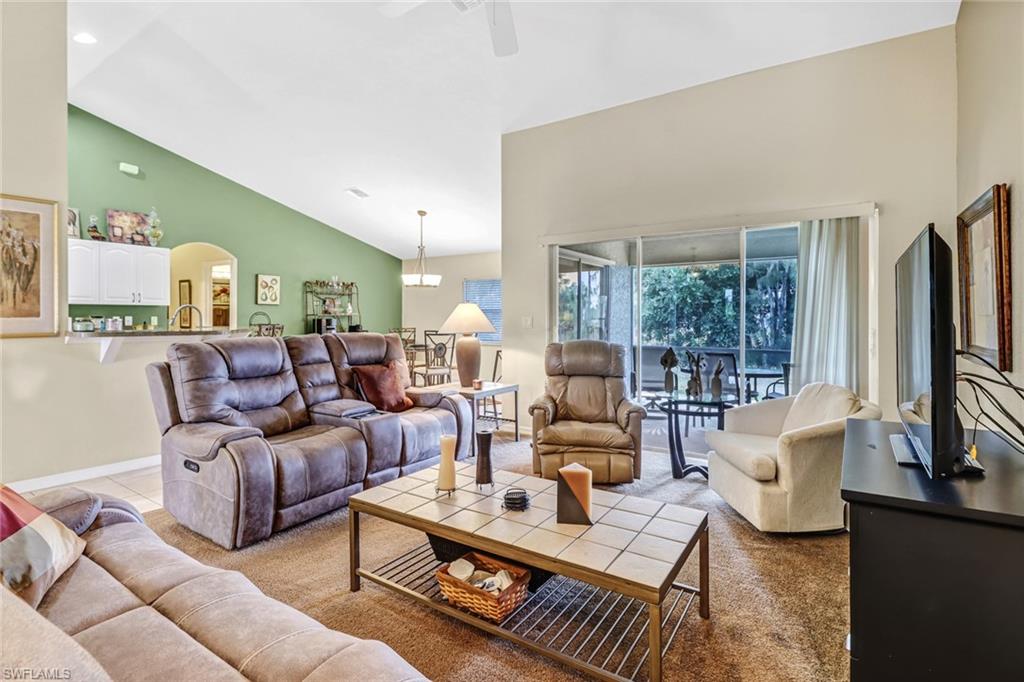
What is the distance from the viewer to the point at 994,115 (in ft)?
8.13

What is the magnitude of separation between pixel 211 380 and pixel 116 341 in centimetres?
172

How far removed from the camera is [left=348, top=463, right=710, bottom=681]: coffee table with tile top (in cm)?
165

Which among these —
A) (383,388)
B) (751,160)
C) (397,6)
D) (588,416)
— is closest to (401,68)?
(397,6)

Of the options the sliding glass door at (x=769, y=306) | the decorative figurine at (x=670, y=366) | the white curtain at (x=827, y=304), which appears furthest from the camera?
the decorative figurine at (x=670, y=366)

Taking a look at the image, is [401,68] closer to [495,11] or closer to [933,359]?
[495,11]

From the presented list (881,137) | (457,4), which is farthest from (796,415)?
(457,4)

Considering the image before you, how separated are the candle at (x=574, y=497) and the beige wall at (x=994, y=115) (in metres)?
1.85

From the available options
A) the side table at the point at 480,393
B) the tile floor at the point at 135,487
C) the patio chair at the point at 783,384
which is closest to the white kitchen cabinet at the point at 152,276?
the tile floor at the point at 135,487

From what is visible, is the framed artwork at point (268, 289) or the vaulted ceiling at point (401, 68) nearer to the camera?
the vaulted ceiling at point (401, 68)

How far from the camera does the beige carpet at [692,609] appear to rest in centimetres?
177

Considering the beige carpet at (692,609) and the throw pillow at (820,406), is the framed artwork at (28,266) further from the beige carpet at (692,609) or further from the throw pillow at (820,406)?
the throw pillow at (820,406)

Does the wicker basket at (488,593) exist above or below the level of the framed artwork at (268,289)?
below

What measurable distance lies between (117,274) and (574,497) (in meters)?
6.15

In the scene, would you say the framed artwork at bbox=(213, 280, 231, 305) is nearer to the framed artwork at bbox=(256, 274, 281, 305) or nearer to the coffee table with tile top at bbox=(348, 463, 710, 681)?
the framed artwork at bbox=(256, 274, 281, 305)
